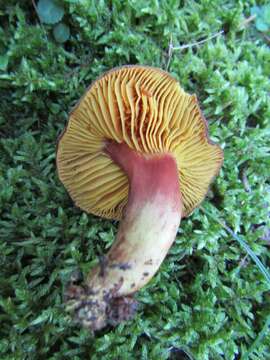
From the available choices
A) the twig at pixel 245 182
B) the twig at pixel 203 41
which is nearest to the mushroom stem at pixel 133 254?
the twig at pixel 245 182

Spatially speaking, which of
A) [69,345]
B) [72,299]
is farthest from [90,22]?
[69,345]

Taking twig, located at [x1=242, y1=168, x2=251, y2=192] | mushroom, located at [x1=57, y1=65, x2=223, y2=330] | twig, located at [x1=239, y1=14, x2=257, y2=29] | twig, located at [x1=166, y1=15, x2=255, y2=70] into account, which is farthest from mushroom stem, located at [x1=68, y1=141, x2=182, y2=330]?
twig, located at [x1=239, y1=14, x2=257, y2=29]

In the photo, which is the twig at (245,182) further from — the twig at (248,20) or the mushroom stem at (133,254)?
the twig at (248,20)

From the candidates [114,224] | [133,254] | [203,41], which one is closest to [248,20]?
[203,41]

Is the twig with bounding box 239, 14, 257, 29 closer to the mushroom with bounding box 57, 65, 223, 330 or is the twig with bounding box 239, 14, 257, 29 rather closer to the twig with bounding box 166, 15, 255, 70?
the twig with bounding box 166, 15, 255, 70

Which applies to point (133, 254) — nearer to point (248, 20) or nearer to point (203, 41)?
point (203, 41)
